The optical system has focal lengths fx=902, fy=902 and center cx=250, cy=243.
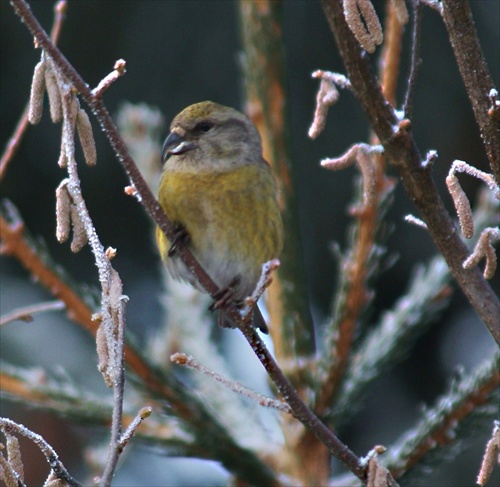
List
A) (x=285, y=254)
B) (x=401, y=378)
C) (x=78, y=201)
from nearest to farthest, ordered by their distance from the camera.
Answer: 1. (x=78, y=201)
2. (x=285, y=254)
3. (x=401, y=378)

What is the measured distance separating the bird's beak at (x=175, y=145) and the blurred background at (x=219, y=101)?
3.86ft

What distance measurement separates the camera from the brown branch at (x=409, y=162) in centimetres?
146

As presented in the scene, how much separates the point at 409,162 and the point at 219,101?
281cm

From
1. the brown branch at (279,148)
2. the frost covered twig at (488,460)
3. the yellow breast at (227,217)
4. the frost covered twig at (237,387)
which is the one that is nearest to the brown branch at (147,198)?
the frost covered twig at (237,387)

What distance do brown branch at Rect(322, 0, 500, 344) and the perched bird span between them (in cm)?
119

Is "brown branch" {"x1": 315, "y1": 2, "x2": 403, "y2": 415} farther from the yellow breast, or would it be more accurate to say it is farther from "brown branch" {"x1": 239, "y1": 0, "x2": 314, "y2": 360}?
the yellow breast

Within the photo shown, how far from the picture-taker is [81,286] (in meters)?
1.93

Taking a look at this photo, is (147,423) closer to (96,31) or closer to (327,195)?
(327,195)

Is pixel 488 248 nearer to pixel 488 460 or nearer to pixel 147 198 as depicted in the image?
pixel 488 460

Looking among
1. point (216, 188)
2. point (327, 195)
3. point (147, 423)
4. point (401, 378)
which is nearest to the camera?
point (147, 423)

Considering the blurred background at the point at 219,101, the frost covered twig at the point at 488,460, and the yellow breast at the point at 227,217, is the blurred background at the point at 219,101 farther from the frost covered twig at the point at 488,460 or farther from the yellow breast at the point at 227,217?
the frost covered twig at the point at 488,460

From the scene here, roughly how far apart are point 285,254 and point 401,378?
6.77ft

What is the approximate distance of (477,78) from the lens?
4.32ft

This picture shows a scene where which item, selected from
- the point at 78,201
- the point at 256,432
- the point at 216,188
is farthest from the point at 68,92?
the point at 216,188
